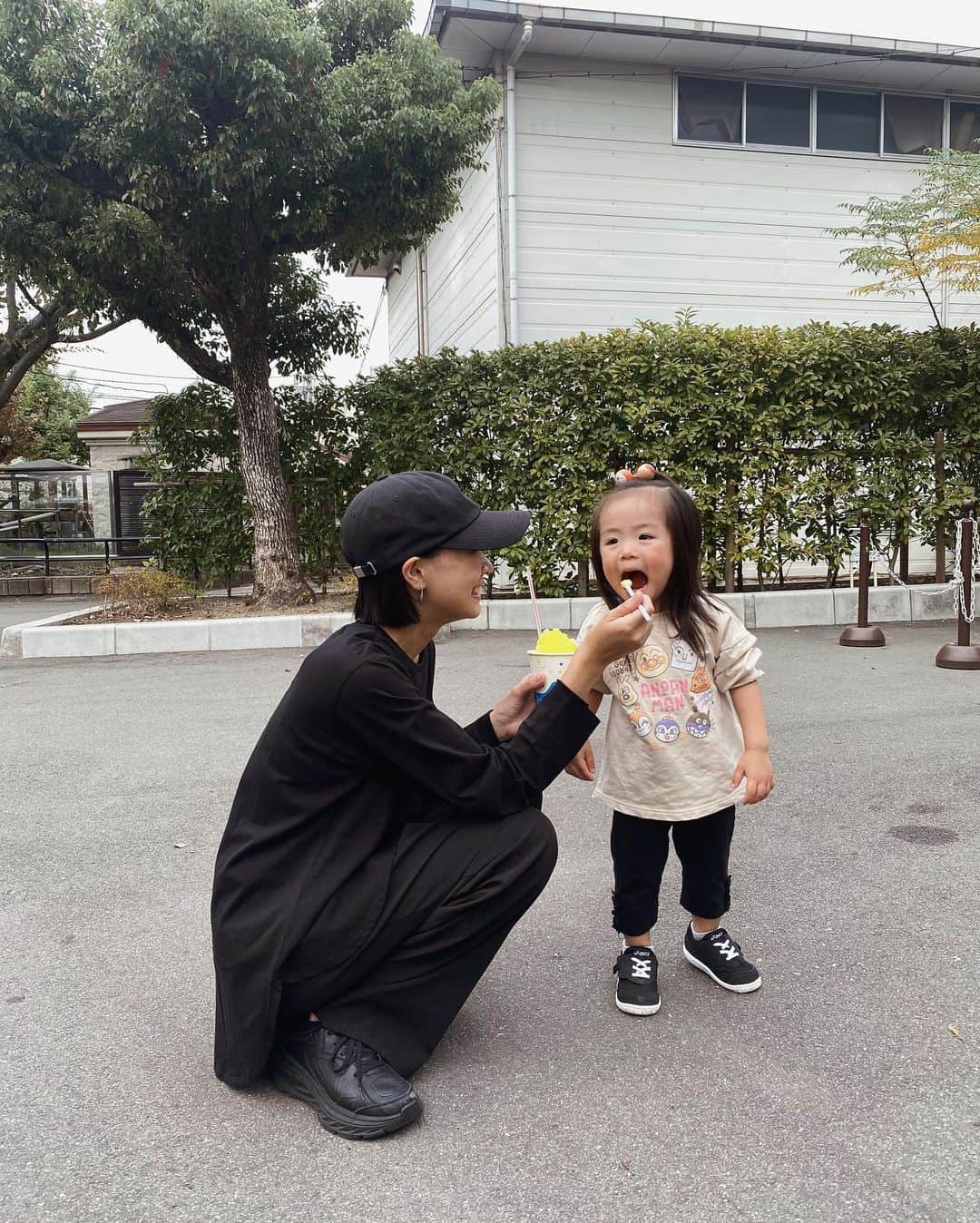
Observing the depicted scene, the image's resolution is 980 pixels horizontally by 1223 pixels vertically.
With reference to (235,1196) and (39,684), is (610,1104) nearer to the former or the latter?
(235,1196)

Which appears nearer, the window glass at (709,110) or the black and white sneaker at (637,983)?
the black and white sneaker at (637,983)

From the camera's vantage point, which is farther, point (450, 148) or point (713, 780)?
point (450, 148)

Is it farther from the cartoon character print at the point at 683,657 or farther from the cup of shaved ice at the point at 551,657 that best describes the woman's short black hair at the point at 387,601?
the cartoon character print at the point at 683,657

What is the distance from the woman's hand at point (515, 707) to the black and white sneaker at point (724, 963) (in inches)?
33.1

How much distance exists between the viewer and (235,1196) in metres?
1.86

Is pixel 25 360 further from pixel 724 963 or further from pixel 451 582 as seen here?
pixel 724 963

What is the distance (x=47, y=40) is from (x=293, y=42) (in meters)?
2.19

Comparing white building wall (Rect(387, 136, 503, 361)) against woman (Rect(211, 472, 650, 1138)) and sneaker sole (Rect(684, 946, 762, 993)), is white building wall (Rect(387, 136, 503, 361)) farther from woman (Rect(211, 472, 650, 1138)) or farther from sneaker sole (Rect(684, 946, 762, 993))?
sneaker sole (Rect(684, 946, 762, 993))

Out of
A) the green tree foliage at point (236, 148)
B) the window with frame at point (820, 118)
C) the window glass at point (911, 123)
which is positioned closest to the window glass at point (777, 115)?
the window with frame at point (820, 118)

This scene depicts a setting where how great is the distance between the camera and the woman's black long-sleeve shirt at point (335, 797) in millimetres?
2092

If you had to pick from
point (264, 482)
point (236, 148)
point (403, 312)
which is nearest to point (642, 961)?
point (236, 148)

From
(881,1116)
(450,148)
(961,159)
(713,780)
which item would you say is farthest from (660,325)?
(881,1116)

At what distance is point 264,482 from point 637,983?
8118mm

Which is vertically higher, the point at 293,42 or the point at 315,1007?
the point at 293,42
